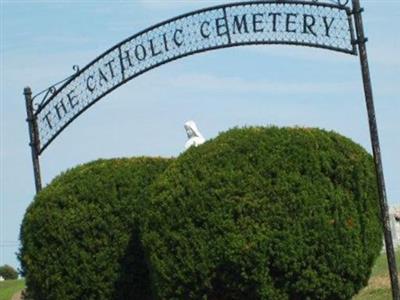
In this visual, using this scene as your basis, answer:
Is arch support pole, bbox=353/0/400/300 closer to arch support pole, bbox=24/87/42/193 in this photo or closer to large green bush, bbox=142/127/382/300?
large green bush, bbox=142/127/382/300

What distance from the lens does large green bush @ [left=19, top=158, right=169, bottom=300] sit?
1489 cm

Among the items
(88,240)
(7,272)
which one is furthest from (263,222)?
(7,272)

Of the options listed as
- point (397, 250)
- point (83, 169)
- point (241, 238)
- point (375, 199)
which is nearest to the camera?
point (241, 238)

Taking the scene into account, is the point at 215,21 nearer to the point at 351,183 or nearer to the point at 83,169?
the point at 83,169

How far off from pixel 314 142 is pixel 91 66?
478 cm

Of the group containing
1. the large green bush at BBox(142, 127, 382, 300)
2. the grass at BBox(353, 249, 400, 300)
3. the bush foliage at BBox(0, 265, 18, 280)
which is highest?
the bush foliage at BBox(0, 265, 18, 280)

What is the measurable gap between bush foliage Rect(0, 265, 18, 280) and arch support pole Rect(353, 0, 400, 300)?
2383 centimetres

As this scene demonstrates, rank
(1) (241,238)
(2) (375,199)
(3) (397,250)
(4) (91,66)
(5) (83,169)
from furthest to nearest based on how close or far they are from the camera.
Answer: (3) (397,250) < (4) (91,66) < (5) (83,169) < (2) (375,199) < (1) (241,238)

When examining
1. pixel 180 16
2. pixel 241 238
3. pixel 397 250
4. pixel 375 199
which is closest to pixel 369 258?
pixel 375 199

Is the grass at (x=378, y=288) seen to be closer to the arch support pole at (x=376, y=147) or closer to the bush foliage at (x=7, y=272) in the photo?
the arch support pole at (x=376, y=147)

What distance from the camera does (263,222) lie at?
12945 millimetres

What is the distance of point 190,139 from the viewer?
16000 millimetres

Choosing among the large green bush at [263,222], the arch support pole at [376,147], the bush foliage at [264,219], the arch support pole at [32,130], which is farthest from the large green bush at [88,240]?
the arch support pole at [376,147]

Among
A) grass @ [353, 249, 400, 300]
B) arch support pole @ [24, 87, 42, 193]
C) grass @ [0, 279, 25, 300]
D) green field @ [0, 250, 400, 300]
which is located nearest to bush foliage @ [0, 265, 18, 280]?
grass @ [0, 279, 25, 300]
